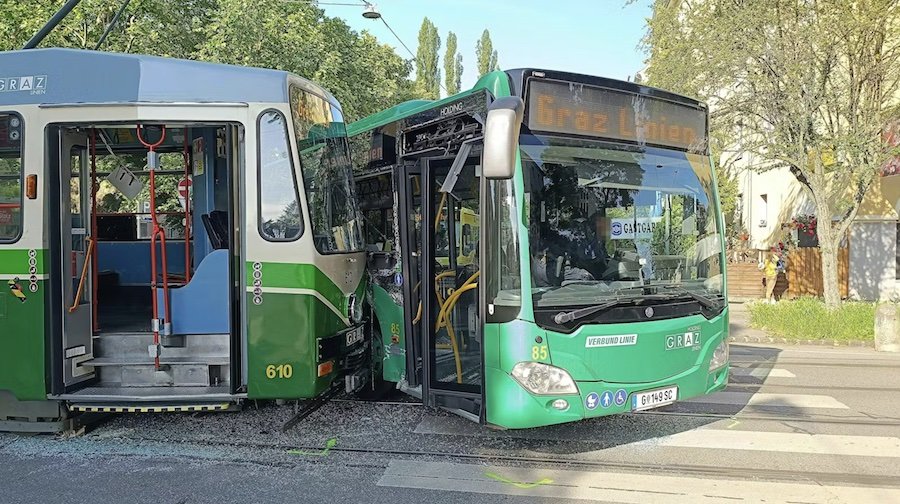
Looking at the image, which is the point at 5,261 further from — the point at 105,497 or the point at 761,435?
the point at 761,435

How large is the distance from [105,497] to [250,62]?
11253 mm

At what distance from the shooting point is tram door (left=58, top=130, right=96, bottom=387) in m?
5.70

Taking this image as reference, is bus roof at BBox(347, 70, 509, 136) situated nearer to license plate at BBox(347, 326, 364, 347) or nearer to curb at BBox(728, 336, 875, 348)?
license plate at BBox(347, 326, 364, 347)

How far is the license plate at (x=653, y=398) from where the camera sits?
5.04 m

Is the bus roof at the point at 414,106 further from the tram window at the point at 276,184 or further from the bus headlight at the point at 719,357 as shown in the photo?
the bus headlight at the point at 719,357

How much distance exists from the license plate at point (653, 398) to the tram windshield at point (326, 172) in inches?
111

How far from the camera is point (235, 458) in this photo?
5480 millimetres

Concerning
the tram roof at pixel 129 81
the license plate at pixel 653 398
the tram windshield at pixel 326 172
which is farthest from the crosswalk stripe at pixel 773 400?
the tram roof at pixel 129 81

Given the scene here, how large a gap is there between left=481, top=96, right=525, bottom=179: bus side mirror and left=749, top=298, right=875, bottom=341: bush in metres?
9.52

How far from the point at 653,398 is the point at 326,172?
340 cm

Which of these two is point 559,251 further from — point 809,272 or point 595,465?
point 809,272

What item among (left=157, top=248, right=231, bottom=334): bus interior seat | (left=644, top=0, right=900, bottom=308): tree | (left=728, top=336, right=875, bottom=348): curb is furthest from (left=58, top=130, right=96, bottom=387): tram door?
(left=644, top=0, right=900, bottom=308): tree

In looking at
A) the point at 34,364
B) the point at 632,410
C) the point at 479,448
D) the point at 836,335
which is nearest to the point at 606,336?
the point at 632,410

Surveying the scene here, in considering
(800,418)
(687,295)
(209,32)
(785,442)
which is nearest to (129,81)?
(687,295)
